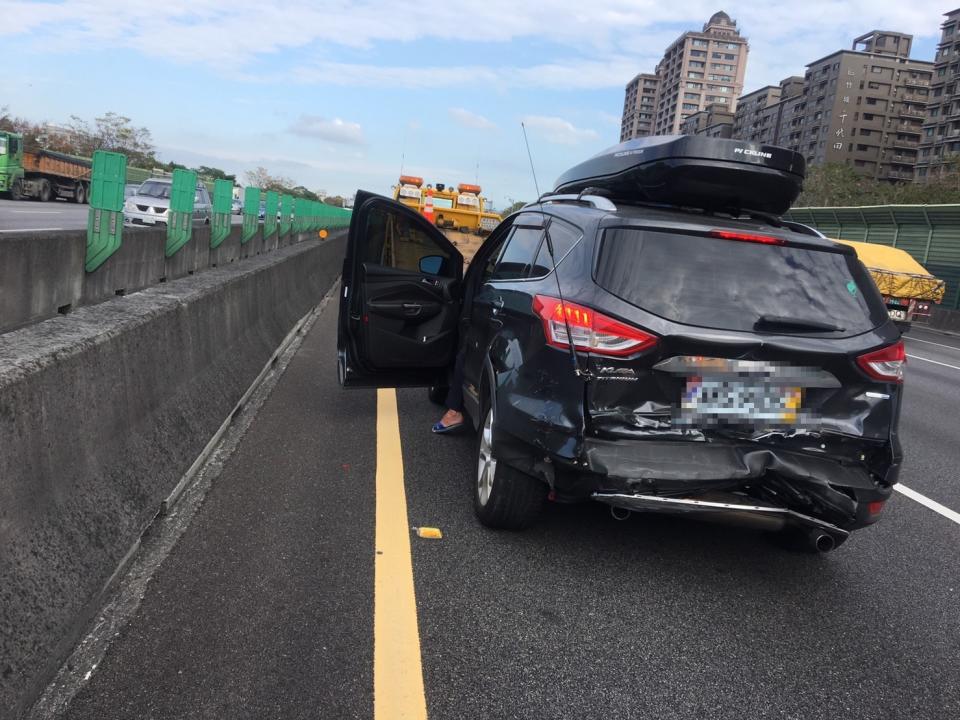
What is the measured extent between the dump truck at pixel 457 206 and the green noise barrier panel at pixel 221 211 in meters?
12.0

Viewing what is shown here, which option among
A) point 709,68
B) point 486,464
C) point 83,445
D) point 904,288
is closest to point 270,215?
point 486,464

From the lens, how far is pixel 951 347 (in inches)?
781

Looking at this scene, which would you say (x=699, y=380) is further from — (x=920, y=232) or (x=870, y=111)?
(x=870, y=111)

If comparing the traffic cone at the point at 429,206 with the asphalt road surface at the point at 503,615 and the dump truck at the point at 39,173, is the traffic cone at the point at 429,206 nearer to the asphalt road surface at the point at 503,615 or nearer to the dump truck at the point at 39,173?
the dump truck at the point at 39,173

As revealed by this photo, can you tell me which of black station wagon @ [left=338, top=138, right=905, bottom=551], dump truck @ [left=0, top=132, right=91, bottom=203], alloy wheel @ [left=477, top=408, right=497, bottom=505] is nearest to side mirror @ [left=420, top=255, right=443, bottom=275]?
alloy wheel @ [left=477, top=408, right=497, bottom=505]

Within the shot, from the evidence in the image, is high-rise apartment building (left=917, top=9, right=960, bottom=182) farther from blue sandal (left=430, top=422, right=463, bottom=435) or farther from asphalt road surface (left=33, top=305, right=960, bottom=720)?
asphalt road surface (left=33, top=305, right=960, bottom=720)

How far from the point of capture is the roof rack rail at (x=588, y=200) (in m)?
4.37

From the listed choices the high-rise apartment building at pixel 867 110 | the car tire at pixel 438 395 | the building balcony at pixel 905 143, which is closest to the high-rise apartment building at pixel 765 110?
the high-rise apartment building at pixel 867 110

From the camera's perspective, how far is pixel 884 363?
3.96 metres

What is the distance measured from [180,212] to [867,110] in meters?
121

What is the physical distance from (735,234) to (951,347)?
60.7 feet

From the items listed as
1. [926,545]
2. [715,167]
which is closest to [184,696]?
[715,167]

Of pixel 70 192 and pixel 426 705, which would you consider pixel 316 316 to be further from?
pixel 70 192

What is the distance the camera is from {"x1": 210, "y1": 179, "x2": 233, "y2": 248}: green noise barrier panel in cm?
1058
